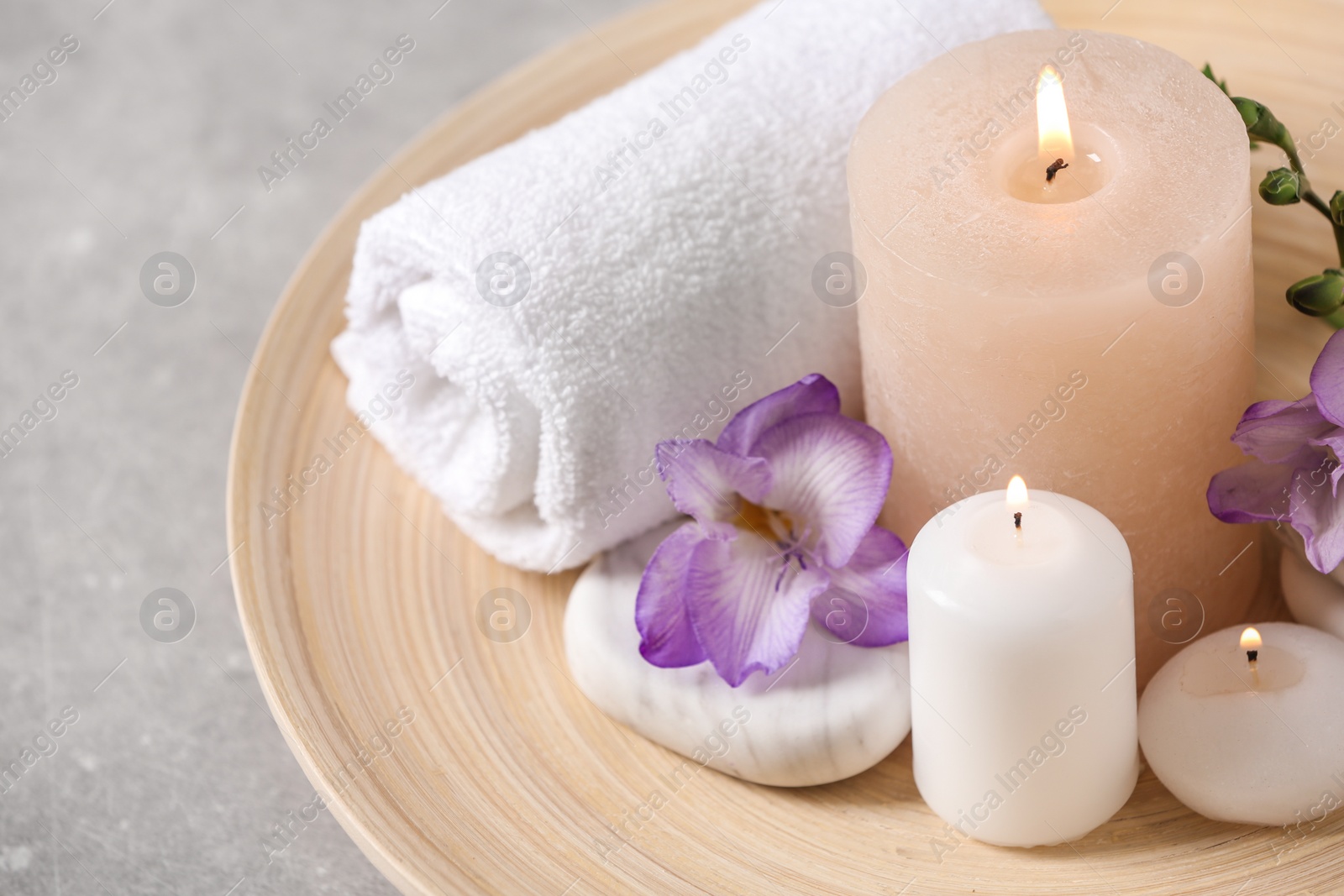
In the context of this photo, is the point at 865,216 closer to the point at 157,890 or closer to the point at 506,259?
the point at 506,259

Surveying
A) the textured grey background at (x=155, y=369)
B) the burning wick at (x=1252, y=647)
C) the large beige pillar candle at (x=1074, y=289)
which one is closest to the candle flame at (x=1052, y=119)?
the large beige pillar candle at (x=1074, y=289)

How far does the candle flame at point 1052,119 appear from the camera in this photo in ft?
1.90

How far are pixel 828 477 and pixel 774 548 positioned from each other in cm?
4

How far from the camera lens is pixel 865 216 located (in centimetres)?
61

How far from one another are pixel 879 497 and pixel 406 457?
0.27m

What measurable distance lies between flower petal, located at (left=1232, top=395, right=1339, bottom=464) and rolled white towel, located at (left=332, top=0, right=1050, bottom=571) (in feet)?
0.74

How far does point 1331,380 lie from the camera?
57 centimetres

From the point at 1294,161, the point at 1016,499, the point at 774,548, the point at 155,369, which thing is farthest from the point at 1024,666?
the point at 155,369

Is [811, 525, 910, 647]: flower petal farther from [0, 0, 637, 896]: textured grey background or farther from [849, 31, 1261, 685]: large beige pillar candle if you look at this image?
[0, 0, 637, 896]: textured grey background


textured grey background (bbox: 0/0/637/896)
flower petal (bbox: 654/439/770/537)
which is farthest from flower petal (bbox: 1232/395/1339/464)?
textured grey background (bbox: 0/0/637/896)

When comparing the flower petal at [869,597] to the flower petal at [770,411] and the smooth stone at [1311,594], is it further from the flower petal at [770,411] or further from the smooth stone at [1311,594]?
the smooth stone at [1311,594]

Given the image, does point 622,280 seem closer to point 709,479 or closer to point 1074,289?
point 709,479

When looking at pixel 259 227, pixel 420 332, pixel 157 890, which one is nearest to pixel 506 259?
pixel 420 332

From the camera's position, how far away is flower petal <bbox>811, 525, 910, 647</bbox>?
2.11 ft
